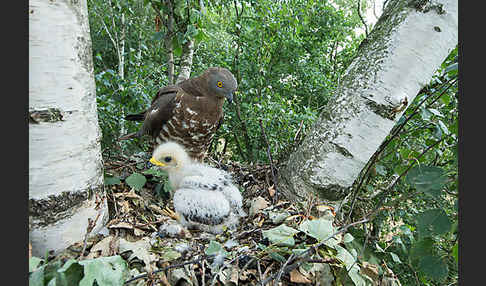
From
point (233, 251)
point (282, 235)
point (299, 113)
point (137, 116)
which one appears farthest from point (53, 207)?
point (299, 113)

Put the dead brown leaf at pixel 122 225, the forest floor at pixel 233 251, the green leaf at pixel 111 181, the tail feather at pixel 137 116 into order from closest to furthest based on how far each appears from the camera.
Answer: the forest floor at pixel 233 251
the dead brown leaf at pixel 122 225
the green leaf at pixel 111 181
the tail feather at pixel 137 116

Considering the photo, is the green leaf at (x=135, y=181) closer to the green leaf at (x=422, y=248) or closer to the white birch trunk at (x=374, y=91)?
the white birch trunk at (x=374, y=91)

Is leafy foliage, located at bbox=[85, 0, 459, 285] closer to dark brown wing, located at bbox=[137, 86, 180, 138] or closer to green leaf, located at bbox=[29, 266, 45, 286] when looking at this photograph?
green leaf, located at bbox=[29, 266, 45, 286]

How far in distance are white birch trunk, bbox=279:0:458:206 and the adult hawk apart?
1.21 metres

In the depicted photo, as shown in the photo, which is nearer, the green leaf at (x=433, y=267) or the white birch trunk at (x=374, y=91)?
the green leaf at (x=433, y=267)

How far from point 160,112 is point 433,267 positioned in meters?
2.14

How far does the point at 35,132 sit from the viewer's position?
96 cm

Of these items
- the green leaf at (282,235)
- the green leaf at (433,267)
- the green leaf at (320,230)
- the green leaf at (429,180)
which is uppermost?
the green leaf at (429,180)

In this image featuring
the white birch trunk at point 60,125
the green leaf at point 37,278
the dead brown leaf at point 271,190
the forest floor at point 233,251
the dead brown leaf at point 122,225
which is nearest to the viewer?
the green leaf at point 37,278

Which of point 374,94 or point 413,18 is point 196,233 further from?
point 413,18

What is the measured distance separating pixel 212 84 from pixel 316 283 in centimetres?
189

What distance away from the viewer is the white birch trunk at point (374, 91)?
1.28 m

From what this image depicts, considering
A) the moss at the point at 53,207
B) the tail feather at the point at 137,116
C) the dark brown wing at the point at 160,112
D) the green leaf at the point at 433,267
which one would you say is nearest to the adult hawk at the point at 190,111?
the dark brown wing at the point at 160,112

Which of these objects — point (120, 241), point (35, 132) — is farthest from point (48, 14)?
point (120, 241)
